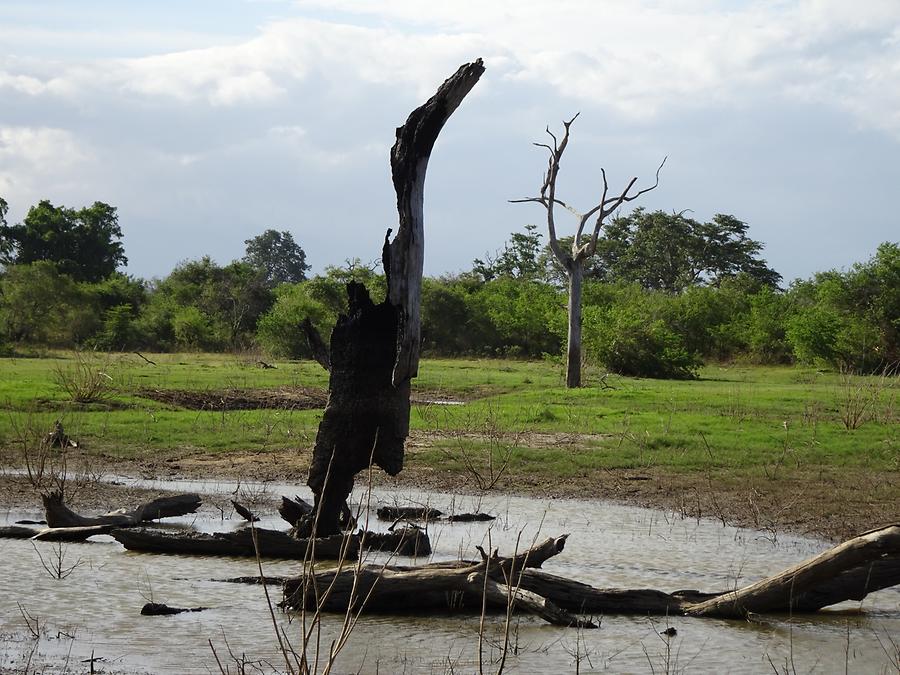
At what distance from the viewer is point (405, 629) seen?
7570 mm

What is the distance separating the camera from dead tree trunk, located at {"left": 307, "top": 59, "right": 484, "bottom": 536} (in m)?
8.51

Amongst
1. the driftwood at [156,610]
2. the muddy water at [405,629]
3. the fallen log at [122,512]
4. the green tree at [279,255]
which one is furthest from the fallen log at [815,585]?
the green tree at [279,255]

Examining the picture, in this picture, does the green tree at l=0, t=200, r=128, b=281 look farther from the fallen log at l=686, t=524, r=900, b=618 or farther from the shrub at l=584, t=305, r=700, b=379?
the fallen log at l=686, t=524, r=900, b=618

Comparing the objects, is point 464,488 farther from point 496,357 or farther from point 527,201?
point 496,357

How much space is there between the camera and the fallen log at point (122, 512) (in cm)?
1009

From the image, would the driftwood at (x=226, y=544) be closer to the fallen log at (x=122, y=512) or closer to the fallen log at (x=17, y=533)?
the fallen log at (x=122, y=512)

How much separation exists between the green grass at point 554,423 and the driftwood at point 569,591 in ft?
19.6

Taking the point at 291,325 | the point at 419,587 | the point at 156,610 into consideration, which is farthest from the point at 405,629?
the point at 291,325

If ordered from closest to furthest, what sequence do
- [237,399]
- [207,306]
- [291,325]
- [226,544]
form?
[226,544]
[237,399]
[291,325]
[207,306]

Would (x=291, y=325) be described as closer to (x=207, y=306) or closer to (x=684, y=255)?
(x=207, y=306)

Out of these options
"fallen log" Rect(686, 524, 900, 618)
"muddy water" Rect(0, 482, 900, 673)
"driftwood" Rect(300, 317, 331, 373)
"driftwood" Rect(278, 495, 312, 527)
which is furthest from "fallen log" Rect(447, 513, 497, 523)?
"fallen log" Rect(686, 524, 900, 618)

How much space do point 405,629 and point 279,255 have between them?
97.1 meters

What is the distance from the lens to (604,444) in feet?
54.6

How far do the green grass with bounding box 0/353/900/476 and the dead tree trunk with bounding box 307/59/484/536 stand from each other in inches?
197
